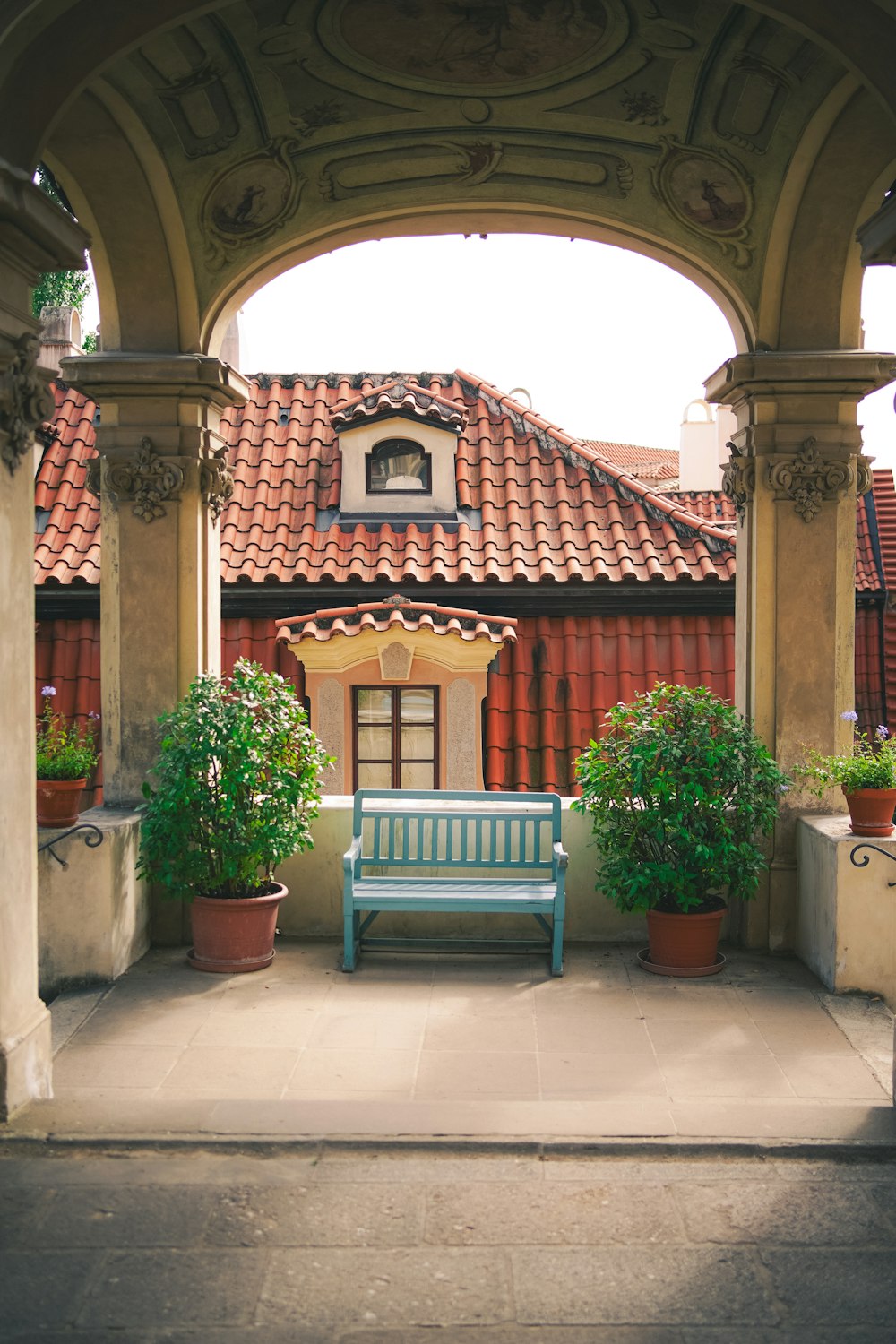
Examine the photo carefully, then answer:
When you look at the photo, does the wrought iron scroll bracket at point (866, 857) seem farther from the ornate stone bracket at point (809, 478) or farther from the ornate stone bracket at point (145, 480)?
the ornate stone bracket at point (145, 480)

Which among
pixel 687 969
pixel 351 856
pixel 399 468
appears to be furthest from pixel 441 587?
pixel 687 969

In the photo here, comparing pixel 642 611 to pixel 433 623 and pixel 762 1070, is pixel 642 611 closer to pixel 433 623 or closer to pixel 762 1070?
pixel 433 623

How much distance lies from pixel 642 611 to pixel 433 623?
7.19 feet

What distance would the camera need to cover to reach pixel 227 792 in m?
6.08

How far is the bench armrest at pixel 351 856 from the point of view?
627 centimetres

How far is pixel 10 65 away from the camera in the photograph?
3971 mm

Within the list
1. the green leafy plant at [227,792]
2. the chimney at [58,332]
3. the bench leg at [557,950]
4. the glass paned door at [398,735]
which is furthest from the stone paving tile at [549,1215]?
the chimney at [58,332]

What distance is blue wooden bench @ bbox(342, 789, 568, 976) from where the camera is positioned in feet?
20.5

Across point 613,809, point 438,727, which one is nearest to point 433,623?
point 438,727

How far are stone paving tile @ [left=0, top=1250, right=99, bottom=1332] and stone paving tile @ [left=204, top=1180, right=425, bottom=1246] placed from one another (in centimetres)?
37

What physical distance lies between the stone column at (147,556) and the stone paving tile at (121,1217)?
10.3ft

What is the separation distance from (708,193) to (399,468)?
5.63m

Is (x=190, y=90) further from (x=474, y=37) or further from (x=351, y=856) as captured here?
(x=351, y=856)

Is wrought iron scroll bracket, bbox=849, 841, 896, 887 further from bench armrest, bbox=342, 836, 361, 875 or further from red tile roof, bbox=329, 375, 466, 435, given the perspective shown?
red tile roof, bbox=329, 375, 466, 435
